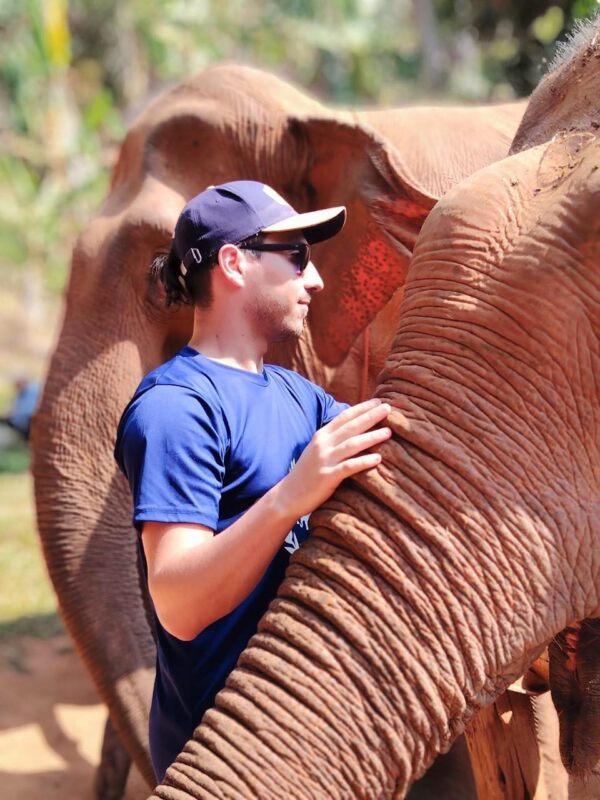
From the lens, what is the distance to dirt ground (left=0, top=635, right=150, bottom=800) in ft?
14.3

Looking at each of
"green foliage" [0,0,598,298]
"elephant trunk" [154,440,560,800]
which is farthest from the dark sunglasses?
"green foliage" [0,0,598,298]

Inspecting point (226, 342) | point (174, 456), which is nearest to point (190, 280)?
point (226, 342)

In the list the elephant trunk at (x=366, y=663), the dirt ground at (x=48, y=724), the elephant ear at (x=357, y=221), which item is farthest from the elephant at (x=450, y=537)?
the dirt ground at (x=48, y=724)

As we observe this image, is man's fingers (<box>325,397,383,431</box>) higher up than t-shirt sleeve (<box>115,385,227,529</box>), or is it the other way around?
man's fingers (<box>325,397,383,431</box>)

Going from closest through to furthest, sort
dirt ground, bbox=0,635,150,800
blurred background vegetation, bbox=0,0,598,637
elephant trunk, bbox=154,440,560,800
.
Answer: elephant trunk, bbox=154,440,560,800, dirt ground, bbox=0,635,150,800, blurred background vegetation, bbox=0,0,598,637

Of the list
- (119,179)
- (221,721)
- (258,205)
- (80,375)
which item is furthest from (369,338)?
(221,721)

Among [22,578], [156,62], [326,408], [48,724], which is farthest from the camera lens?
[156,62]

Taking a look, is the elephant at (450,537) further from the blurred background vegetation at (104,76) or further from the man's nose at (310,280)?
the blurred background vegetation at (104,76)

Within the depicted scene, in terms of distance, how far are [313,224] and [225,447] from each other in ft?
1.50

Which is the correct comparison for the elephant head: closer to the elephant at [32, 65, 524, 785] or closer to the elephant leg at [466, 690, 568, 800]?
the elephant leg at [466, 690, 568, 800]

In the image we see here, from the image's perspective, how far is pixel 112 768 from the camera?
409 centimetres

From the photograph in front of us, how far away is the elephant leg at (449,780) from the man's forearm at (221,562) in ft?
8.09

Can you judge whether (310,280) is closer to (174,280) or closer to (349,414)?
(174,280)

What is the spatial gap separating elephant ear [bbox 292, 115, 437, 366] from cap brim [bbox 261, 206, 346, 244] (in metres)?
0.84
